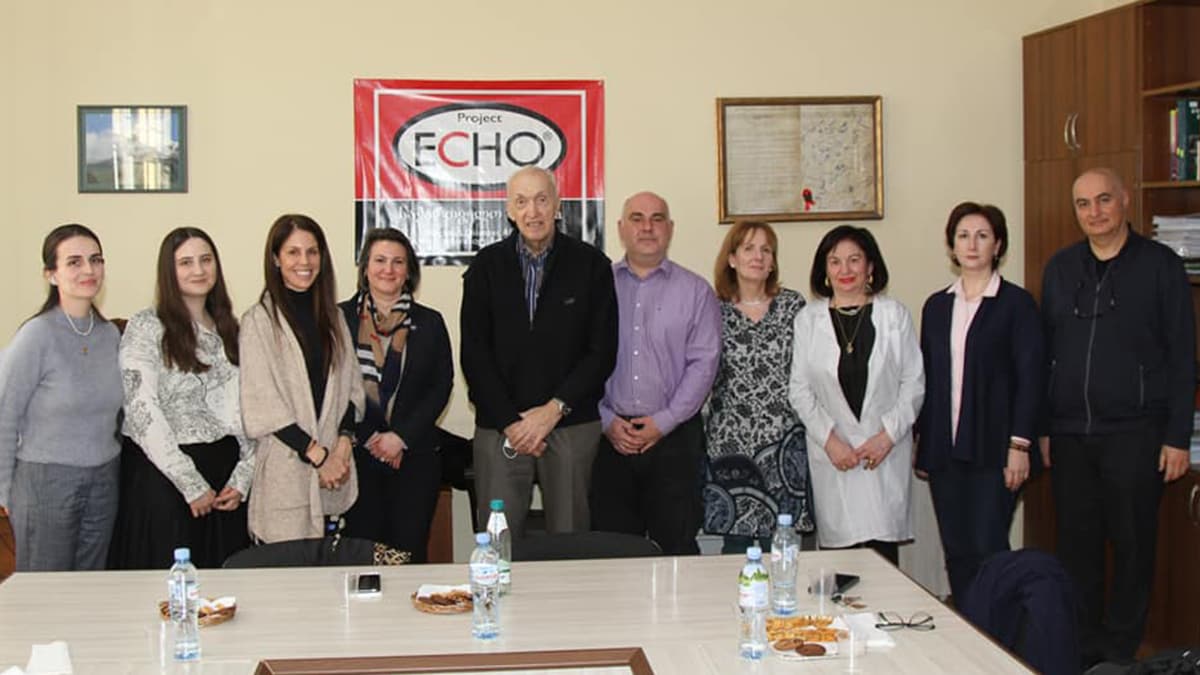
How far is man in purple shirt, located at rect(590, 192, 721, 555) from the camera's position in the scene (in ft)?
14.2

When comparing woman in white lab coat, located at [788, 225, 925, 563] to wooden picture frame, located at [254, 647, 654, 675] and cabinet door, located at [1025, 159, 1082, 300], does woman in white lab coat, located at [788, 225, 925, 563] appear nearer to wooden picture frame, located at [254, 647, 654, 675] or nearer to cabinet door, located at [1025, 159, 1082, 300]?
cabinet door, located at [1025, 159, 1082, 300]

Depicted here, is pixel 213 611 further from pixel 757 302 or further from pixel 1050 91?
pixel 1050 91

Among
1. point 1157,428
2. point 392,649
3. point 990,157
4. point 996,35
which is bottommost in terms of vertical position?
point 392,649

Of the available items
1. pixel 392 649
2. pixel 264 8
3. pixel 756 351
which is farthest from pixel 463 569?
pixel 264 8

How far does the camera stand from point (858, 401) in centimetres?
428

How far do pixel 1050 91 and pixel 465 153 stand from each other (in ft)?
8.37

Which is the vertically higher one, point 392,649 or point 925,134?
point 925,134

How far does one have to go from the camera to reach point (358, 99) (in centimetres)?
525

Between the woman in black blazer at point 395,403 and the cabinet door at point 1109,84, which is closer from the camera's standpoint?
the woman in black blazer at point 395,403

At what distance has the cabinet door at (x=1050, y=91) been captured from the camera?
17.1 feet

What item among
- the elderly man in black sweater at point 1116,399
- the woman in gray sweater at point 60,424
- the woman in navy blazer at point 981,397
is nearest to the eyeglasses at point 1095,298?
the elderly man in black sweater at point 1116,399

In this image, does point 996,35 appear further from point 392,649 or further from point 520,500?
point 392,649

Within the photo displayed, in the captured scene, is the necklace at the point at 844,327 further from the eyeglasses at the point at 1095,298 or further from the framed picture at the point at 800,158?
the framed picture at the point at 800,158

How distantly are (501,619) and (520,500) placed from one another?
1.60 m
